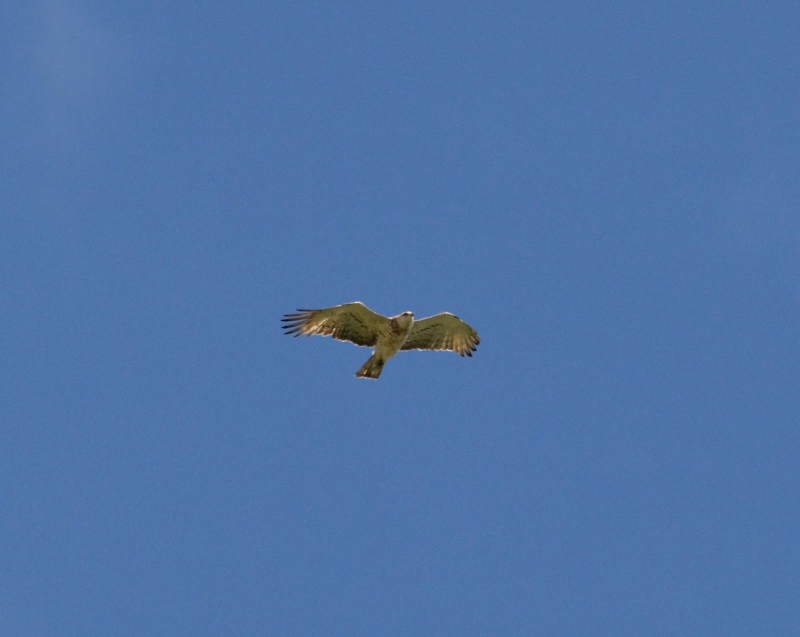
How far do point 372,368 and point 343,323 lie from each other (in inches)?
50.1

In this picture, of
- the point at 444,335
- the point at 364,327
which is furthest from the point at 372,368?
the point at 444,335

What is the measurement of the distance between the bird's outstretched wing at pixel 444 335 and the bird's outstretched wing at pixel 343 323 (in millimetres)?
1134

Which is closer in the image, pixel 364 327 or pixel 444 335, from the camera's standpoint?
pixel 364 327

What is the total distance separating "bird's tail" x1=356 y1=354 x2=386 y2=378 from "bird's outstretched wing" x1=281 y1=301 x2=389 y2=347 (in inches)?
14.7

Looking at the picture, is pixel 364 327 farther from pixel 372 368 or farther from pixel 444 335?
pixel 444 335

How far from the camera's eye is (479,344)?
94.4 feet

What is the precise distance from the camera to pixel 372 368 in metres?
27.1

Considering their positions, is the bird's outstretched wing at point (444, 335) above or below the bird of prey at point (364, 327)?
above

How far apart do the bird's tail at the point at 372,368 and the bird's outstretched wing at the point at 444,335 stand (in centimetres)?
99

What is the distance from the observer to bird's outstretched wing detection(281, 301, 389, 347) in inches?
1053

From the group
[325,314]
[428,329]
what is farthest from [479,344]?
[325,314]

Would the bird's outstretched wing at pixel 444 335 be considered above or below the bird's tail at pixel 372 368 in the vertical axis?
above

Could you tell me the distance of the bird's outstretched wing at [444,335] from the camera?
91.7 ft

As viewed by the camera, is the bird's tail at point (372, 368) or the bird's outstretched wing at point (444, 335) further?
the bird's outstretched wing at point (444, 335)
